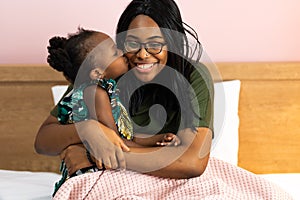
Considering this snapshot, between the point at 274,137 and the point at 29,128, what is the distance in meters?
0.97

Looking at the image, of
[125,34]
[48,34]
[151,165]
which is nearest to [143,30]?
[125,34]

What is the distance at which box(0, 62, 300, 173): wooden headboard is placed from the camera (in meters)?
2.17

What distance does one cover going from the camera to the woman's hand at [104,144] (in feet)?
4.78

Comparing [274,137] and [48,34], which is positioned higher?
[48,34]

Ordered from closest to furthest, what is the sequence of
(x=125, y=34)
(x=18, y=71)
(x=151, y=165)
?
(x=151, y=165) < (x=125, y=34) < (x=18, y=71)

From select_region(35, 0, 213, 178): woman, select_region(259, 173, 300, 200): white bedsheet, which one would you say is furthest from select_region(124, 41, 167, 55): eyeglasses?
select_region(259, 173, 300, 200): white bedsheet

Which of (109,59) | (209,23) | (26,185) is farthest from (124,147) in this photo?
(209,23)

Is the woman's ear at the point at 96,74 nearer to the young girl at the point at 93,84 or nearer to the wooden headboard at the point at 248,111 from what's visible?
the young girl at the point at 93,84

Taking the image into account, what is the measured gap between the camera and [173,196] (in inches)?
60.1

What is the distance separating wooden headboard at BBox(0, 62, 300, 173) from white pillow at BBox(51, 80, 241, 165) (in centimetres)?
7

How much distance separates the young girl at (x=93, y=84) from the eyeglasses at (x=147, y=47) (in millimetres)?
36

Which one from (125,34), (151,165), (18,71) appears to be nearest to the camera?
(151,165)

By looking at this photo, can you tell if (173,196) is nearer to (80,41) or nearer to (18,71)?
Result: (80,41)

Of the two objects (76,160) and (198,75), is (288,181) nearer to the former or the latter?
(198,75)
